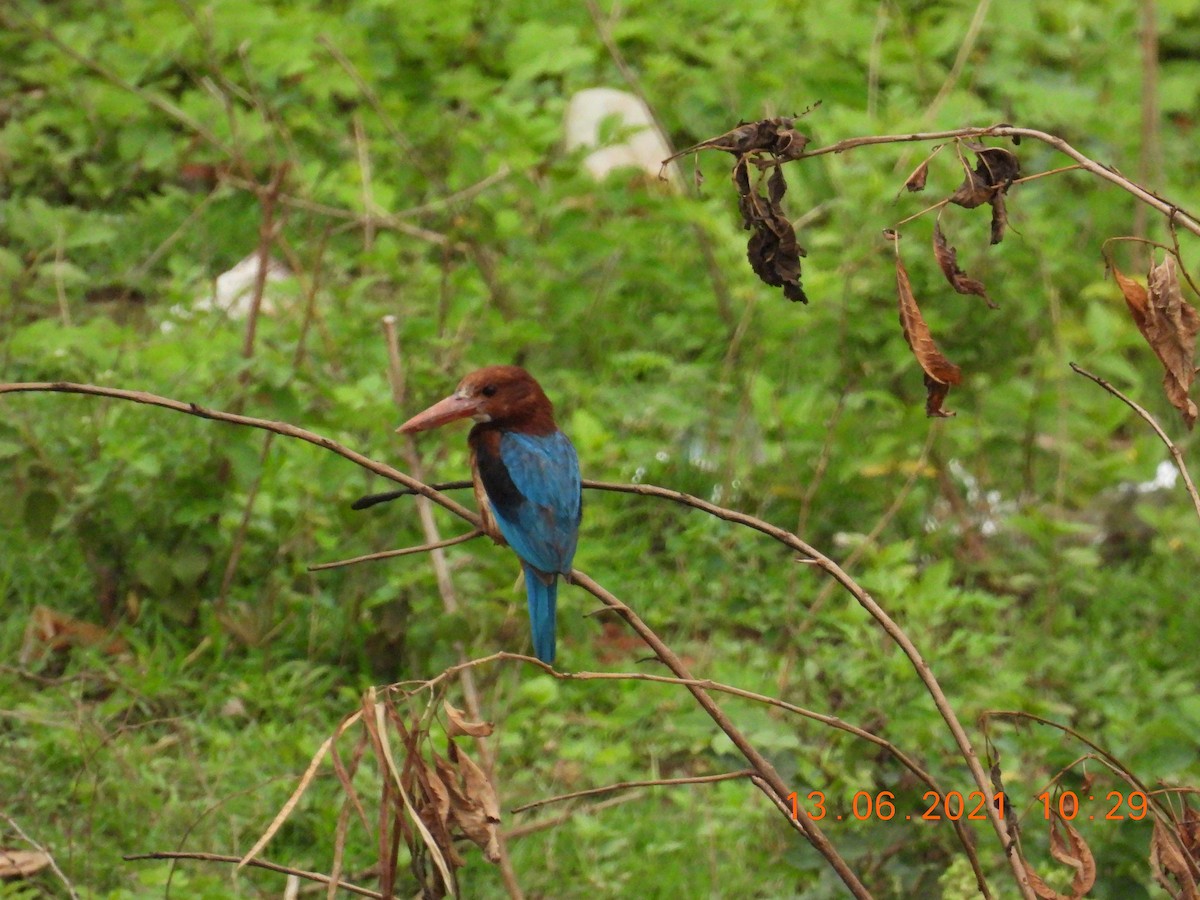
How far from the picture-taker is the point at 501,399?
2850mm

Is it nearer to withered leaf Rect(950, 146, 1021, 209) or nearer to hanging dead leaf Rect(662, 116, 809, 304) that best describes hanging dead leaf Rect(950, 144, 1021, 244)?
withered leaf Rect(950, 146, 1021, 209)

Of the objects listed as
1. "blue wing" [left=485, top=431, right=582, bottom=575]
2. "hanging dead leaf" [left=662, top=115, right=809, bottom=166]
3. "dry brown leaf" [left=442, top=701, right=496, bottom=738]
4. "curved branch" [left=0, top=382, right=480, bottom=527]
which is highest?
"hanging dead leaf" [left=662, top=115, right=809, bottom=166]

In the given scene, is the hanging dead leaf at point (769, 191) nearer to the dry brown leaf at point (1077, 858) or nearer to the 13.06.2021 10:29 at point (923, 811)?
the dry brown leaf at point (1077, 858)

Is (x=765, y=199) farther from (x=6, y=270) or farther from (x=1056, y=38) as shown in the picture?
(x=1056, y=38)

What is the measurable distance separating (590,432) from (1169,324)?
2419 millimetres

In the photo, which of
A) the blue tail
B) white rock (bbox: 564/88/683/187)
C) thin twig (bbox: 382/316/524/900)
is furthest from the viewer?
white rock (bbox: 564/88/683/187)

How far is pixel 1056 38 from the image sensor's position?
614cm

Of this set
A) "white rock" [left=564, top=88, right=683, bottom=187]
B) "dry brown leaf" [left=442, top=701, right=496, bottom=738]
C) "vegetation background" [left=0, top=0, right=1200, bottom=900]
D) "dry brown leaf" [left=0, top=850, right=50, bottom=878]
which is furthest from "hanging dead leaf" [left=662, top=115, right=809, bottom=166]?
"white rock" [left=564, top=88, right=683, bottom=187]

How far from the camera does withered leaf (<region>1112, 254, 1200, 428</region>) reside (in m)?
1.60

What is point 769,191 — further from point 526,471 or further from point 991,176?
point 526,471

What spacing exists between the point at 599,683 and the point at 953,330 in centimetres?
161

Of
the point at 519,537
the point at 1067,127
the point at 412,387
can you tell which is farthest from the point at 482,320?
the point at 1067,127

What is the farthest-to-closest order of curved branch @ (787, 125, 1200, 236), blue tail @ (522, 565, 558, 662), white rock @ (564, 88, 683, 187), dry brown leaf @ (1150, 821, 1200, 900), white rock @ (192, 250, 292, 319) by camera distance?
white rock @ (564, 88, 683, 187), white rock @ (192, 250, 292, 319), blue tail @ (522, 565, 558, 662), dry brown leaf @ (1150, 821, 1200, 900), curved branch @ (787, 125, 1200, 236)

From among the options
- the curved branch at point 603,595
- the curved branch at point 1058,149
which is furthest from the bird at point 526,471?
the curved branch at point 1058,149
